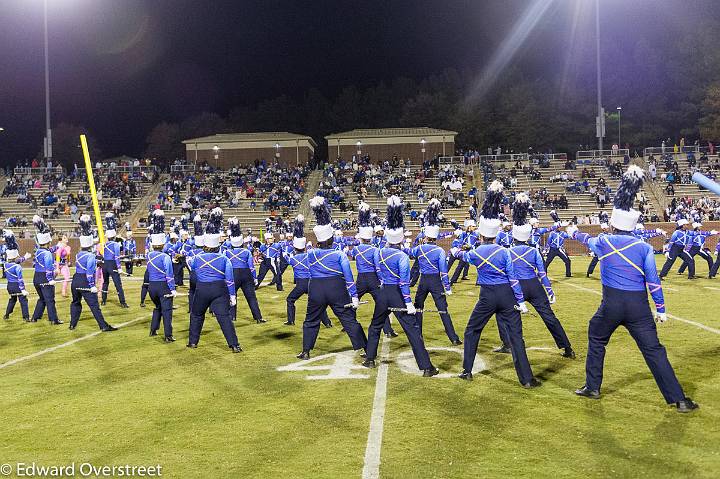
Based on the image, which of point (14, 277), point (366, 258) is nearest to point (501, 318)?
point (366, 258)

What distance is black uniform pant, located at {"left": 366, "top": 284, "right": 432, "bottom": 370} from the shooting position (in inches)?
337

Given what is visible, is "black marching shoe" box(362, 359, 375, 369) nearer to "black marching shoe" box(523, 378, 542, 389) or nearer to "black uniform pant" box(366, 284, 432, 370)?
"black uniform pant" box(366, 284, 432, 370)

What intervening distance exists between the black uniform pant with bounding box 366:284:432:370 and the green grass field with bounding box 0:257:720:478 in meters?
0.30

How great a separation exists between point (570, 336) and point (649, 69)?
5723 centimetres

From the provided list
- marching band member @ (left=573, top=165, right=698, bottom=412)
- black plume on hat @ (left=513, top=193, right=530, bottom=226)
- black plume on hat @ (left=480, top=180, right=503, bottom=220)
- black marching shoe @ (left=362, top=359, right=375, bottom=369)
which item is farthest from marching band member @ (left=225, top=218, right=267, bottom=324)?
marching band member @ (left=573, top=165, right=698, bottom=412)

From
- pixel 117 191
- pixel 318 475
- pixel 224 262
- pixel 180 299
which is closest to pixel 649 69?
pixel 117 191

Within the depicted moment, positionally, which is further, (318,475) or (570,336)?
(570,336)

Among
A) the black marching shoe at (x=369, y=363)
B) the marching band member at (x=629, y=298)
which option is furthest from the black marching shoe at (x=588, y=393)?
the black marching shoe at (x=369, y=363)

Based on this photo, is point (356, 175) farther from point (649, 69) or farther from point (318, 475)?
point (318, 475)

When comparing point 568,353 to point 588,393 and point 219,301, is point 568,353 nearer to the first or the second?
point 588,393

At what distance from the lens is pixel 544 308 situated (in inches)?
384

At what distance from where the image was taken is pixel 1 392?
8641 millimetres

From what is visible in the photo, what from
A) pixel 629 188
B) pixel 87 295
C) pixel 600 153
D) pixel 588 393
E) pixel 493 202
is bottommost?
pixel 588 393

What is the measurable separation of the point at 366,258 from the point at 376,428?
4.50 meters
